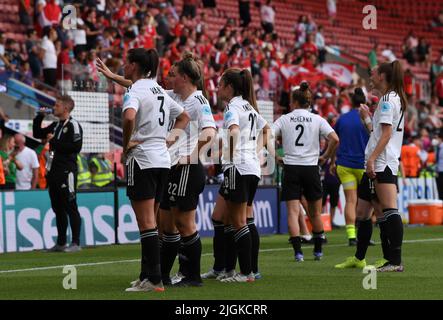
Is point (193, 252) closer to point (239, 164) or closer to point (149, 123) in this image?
point (239, 164)

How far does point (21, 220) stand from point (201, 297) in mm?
7960

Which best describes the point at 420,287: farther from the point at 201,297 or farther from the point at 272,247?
the point at 272,247

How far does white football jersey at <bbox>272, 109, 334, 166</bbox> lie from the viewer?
1463cm

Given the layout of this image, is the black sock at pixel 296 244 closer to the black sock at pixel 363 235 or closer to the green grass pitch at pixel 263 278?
the green grass pitch at pixel 263 278

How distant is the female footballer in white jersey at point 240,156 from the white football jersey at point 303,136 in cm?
255

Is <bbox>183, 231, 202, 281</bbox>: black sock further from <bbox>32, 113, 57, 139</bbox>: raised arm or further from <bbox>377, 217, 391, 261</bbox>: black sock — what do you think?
<bbox>32, 113, 57, 139</bbox>: raised arm

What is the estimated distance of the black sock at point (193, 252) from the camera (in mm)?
10969

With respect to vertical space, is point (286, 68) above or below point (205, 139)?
above

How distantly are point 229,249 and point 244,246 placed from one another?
50 cm

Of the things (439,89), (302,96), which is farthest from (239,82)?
(439,89)

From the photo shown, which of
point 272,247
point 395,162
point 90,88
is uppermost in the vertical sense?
point 90,88

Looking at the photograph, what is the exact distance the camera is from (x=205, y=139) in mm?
10969
